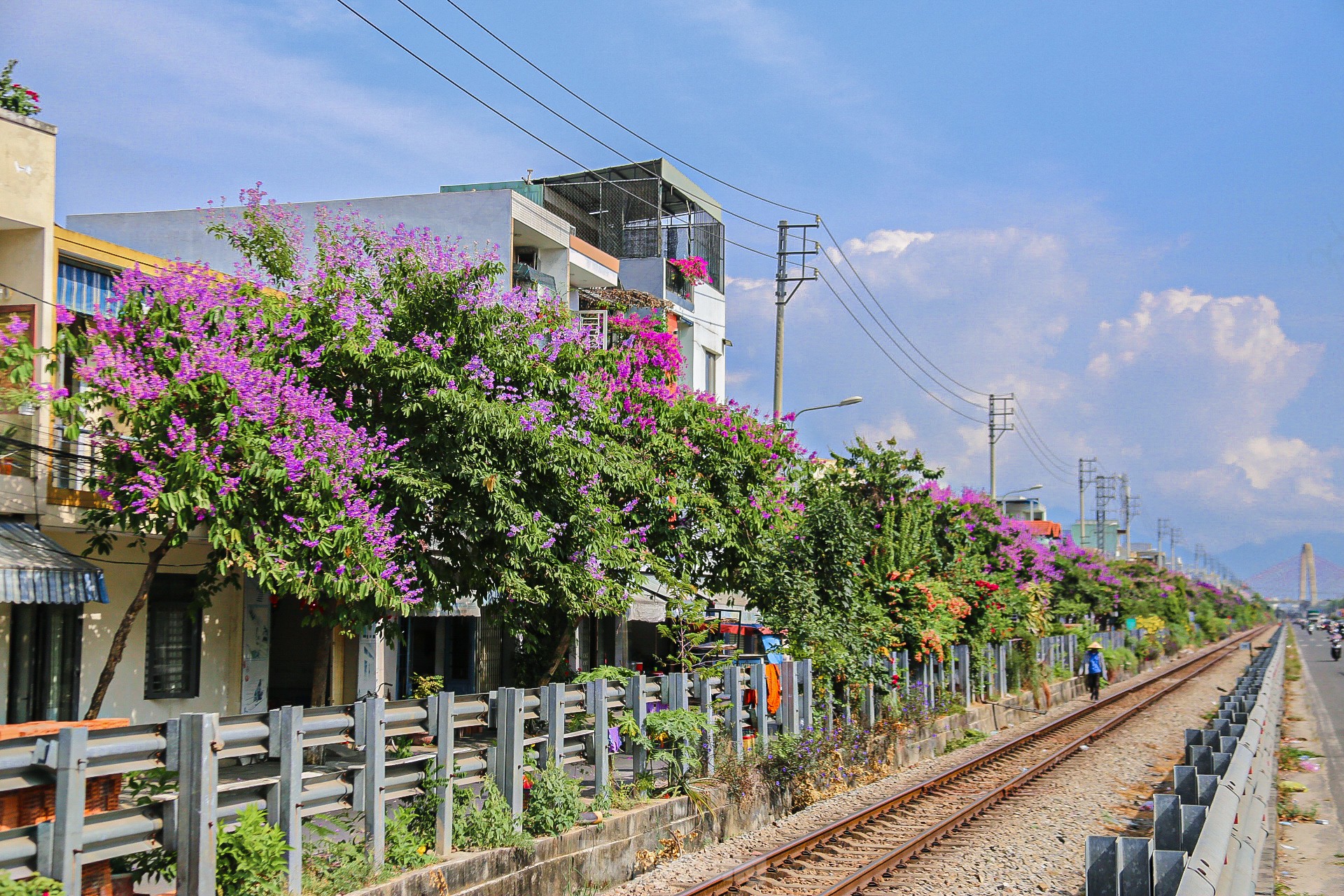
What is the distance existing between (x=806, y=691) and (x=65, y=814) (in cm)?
1152

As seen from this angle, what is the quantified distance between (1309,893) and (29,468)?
1395cm

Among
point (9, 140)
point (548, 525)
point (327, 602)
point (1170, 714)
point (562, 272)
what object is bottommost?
point (1170, 714)

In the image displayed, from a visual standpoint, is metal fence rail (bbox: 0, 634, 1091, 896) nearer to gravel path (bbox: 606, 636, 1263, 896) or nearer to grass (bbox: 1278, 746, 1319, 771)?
gravel path (bbox: 606, 636, 1263, 896)

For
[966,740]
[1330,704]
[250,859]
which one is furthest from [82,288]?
[1330,704]

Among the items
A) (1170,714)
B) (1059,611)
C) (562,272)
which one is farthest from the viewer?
(1059,611)

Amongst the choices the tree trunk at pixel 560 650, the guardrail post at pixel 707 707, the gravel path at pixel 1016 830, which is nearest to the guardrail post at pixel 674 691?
the guardrail post at pixel 707 707

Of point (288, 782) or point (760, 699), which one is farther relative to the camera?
point (760, 699)

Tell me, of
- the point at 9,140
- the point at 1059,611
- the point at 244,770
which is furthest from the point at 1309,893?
the point at 1059,611

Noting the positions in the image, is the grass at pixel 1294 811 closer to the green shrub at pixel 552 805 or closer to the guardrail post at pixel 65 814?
the green shrub at pixel 552 805

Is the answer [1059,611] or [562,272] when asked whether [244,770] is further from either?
[1059,611]

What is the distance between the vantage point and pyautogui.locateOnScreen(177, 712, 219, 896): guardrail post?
663 centimetres

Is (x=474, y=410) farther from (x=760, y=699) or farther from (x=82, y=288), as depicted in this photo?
(x=760, y=699)

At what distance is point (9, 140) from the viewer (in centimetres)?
1252

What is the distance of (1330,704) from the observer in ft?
111
